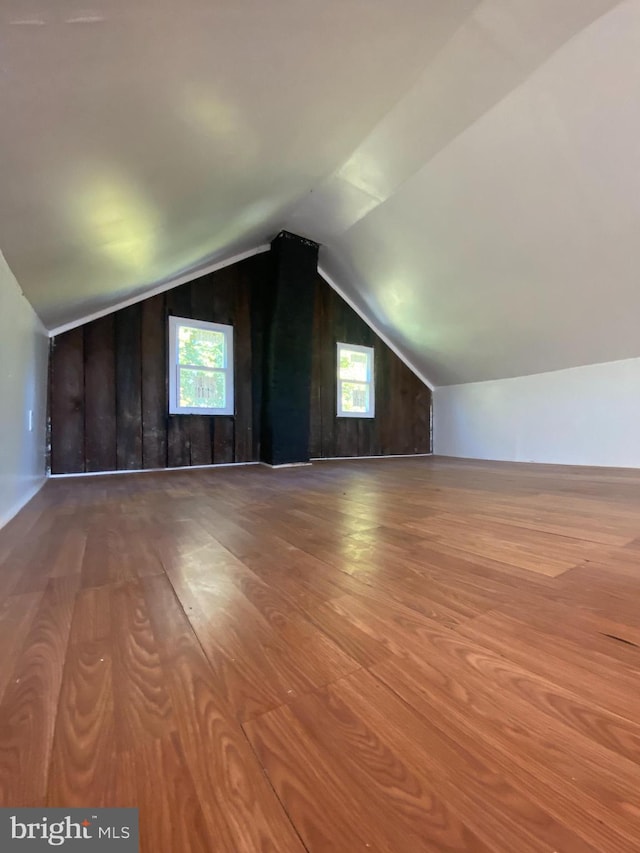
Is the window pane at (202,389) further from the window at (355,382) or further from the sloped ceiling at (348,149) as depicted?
the window at (355,382)

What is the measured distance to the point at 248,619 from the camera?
778 millimetres

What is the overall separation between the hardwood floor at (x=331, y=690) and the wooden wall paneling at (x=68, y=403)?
2265 millimetres

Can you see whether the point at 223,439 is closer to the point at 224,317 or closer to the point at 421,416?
the point at 224,317

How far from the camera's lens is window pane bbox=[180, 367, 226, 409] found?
12.7 ft

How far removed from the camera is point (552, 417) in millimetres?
4273

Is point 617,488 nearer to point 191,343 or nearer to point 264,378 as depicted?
point 264,378

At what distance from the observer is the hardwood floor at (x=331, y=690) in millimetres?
376

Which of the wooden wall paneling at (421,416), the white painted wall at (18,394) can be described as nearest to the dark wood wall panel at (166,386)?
the white painted wall at (18,394)

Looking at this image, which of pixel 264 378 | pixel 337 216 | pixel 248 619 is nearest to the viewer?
pixel 248 619

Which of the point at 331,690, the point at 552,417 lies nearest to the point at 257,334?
the point at 552,417

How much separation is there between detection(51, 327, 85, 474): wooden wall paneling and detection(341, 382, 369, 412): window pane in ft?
10.1

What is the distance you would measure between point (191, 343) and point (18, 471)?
2.34 metres

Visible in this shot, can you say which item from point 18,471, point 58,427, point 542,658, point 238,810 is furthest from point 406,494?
point 58,427
